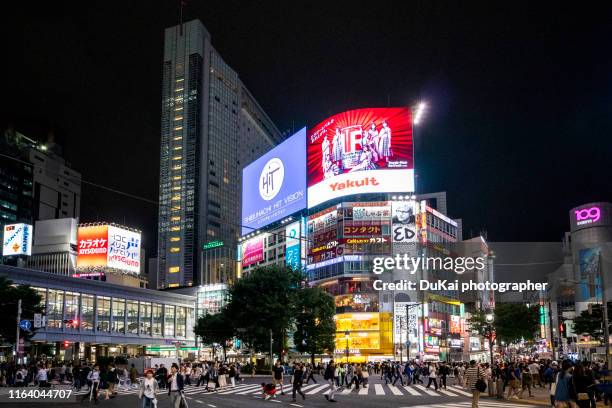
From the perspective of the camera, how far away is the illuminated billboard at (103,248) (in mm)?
98750

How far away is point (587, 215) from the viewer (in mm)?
161125

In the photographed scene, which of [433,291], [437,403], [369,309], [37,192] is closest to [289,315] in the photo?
[369,309]

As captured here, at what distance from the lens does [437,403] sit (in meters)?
27.7

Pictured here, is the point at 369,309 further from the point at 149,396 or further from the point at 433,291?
the point at 149,396

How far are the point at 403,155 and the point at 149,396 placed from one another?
86.2m

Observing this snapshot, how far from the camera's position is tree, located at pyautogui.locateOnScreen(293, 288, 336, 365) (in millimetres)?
74188

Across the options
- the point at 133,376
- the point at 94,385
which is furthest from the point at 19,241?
the point at 94,385

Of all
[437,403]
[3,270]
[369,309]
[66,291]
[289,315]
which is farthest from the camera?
[369,309]

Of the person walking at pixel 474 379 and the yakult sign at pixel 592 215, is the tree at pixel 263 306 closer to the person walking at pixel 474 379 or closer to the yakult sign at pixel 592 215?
the person walking at pixel 474 379

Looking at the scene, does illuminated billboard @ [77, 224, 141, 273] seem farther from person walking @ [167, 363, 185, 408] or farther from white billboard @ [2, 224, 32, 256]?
person walking @ [167, 363, 185, 408]

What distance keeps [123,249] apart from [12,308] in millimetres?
45952

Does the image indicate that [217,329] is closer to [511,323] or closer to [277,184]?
[511,323]

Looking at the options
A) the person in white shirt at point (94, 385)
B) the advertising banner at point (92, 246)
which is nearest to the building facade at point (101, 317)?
the advertising banner at point (92, 246)

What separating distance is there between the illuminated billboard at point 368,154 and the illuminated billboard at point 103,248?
108ft
